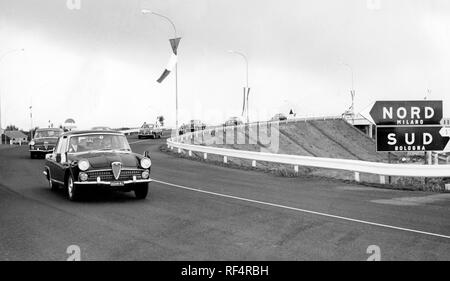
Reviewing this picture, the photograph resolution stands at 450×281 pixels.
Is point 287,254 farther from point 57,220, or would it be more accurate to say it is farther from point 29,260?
point 57,220

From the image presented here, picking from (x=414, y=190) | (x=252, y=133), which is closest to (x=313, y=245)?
(x=414, y=190)

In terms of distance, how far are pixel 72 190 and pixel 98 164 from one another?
0.92 meters

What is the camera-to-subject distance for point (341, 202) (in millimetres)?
12914

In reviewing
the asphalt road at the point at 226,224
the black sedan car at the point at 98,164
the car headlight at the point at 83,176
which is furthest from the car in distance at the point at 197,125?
the car headlight at the point at 83,176

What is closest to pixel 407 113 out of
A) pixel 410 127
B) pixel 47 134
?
pixel 410 127

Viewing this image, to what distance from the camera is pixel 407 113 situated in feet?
60.3

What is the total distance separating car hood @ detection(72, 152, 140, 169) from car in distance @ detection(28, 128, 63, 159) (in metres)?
16.8

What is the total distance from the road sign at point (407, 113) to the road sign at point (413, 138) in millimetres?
176

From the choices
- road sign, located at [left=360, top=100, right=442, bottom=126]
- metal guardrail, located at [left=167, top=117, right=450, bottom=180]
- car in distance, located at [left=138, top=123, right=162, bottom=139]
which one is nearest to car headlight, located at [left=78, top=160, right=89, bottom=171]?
metal guardrail, located at [left=167, top=117, right=450, bottom=180]

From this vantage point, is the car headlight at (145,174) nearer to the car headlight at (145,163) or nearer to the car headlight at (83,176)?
the car headlight at (145,163)

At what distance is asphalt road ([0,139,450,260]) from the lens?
7473 mm

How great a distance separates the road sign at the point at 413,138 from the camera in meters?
18.3

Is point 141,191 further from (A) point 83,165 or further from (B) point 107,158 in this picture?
(A) point 83,165

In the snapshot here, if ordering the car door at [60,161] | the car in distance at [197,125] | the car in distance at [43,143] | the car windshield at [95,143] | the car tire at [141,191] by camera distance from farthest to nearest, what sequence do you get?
the car in distance at [197,125] < the car in distance at [43,143] < the car windshield at [95,143] < the car door at [60,161] < the car tire at [141,191]
